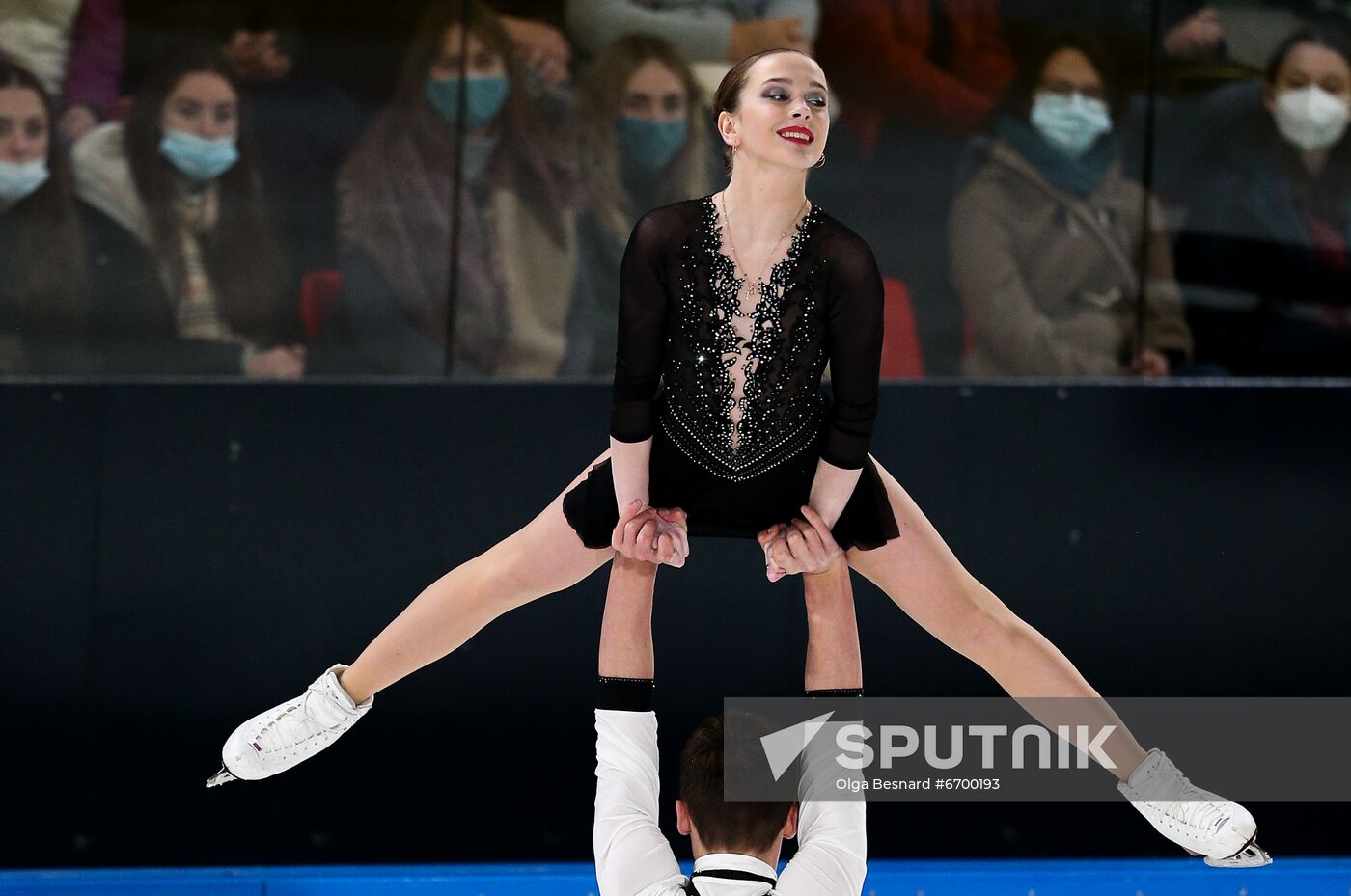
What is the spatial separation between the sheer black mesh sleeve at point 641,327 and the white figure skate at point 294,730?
78 centimetres

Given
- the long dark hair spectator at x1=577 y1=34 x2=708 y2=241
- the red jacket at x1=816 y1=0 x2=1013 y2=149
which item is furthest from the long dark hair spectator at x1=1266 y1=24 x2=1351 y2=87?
the long dark hair spectator at x1=577 y1=34 x2=708 y2=241

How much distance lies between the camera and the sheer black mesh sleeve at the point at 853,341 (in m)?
2.57

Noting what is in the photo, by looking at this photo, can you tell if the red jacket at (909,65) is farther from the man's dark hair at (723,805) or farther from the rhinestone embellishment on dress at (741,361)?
the man's dark hair at (723,805)

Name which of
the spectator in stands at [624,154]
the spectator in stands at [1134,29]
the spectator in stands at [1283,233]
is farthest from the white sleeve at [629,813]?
the spectator in stands at [1134,29]

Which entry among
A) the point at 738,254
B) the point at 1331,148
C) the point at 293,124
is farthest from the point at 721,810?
the point at 1331,148

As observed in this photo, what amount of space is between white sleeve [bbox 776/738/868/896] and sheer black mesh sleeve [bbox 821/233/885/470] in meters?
0.49


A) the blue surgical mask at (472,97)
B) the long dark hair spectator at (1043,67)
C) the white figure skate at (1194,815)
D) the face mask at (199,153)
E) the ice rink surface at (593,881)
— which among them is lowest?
the ice rink surface at (593,881)

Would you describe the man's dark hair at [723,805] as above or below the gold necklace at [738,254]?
below

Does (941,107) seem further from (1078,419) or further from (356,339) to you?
(356,339)

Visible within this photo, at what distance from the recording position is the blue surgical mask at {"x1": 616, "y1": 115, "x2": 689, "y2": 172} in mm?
4262

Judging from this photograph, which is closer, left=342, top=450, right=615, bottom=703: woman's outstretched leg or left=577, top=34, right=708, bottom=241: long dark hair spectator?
left=342, top=450, right=615, bottom=703: woman's outstretched leg

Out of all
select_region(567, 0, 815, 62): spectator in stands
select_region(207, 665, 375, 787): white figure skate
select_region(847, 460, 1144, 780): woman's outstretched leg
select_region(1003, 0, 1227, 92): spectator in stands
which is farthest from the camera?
select_region(1003, 0, 1227, 92): spectator in stands

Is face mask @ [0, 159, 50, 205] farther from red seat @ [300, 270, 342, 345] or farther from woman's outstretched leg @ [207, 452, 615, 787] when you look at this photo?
woman's outstretched leg @ [207, 452, 615, 787]

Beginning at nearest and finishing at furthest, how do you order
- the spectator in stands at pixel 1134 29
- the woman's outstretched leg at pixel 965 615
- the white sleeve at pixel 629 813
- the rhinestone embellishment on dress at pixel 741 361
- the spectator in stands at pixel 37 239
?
the white sleeve at pixel 629 813 → the rhinestone embellishment on dress at pixel 741 361 → the woman's outstretched leg at pixel 965 615 → the spectator in stands at pixel 37 239 → the spectator in stands at pixel 1134 29
